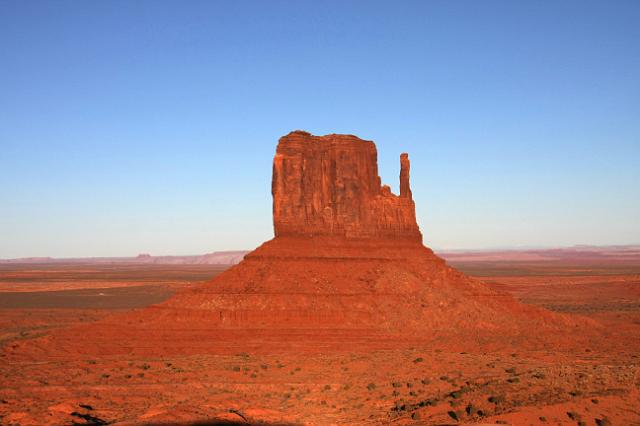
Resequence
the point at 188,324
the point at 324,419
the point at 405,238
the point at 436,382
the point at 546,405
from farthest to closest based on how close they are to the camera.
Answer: the point at 405,238, the point at 188,324, the point at 436,382, the point at 324,419, the point at 546,405

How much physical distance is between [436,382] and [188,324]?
2104 cm

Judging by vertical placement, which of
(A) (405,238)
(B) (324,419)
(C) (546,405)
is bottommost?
(B) (324,419)

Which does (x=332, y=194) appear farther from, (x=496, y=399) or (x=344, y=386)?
(x=496, y=399)

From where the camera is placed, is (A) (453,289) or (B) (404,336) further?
(A) (453,289)

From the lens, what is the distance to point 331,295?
154ft

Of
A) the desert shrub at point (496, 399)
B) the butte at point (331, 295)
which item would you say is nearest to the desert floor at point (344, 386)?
the desert shrub at point (496, 399)

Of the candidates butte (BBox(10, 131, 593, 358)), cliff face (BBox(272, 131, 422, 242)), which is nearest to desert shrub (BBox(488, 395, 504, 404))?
butte (BBox(10, 131, 593, 358))

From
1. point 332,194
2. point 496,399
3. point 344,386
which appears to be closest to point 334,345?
point 344,386

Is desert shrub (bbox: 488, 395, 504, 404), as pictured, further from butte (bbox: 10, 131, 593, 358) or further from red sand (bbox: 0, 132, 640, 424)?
butte (bbox: 10, 131, 593, 358)

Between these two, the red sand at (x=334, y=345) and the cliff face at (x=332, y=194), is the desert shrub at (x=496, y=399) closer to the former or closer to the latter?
the red sand at (x=334, y=345)

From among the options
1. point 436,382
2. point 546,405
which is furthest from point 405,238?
point 546,405

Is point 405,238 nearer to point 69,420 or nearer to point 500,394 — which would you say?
point 500,394

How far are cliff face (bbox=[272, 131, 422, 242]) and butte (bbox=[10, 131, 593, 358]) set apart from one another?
85mm

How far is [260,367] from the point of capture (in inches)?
1449
